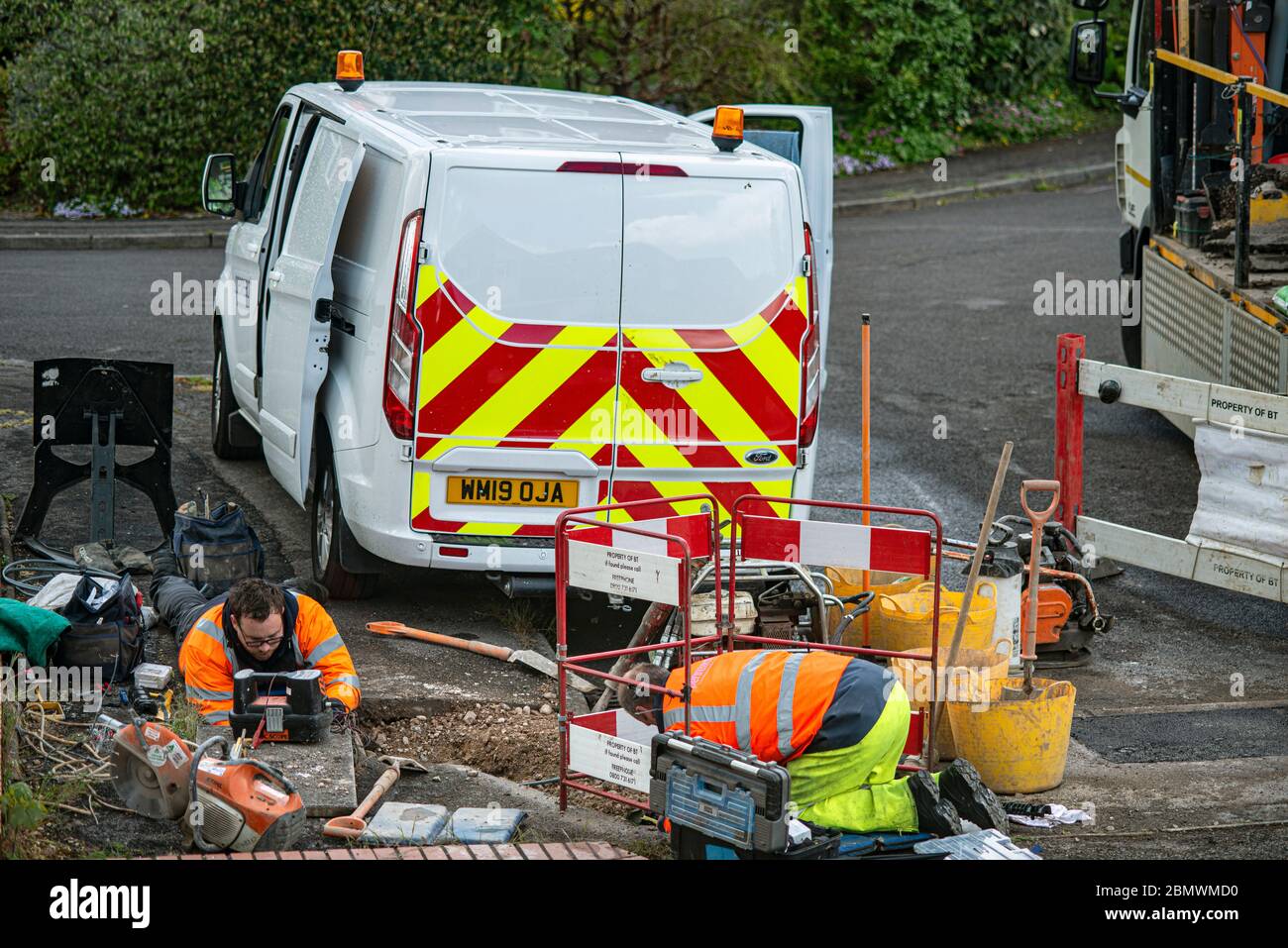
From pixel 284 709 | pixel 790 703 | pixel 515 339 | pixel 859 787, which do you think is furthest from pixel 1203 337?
pixel 284 709

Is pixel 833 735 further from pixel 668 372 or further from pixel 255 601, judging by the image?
pixel 668 372

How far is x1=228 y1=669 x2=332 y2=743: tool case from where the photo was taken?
244 inches

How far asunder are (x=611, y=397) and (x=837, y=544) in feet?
4.82

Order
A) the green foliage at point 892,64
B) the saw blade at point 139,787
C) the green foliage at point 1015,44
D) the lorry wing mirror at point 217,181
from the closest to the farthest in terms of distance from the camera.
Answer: the saw blade at point 139,787 < the lorry wing mirror at point 217,181 < the green foliage at point 892,64 < the green foliage at point 1015,44

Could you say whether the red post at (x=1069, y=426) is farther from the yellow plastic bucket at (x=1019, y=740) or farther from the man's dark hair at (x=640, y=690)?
the man's dark hair at (x=640, y=690)

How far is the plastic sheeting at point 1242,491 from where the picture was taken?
776 cm

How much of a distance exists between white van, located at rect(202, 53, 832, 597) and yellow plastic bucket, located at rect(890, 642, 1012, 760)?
105cm

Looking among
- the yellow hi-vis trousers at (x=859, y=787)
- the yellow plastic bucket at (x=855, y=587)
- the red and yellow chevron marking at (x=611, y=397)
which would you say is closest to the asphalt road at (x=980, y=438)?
the yellow hi-vis trousers at (x=859, y=787)

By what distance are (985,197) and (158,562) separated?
1554 centimetres

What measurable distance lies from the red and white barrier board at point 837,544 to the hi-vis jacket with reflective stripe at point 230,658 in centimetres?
159

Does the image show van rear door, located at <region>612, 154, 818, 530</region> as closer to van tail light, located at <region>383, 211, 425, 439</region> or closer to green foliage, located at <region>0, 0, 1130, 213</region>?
van tail light, located at <region>383, 211, 425, 439</region>

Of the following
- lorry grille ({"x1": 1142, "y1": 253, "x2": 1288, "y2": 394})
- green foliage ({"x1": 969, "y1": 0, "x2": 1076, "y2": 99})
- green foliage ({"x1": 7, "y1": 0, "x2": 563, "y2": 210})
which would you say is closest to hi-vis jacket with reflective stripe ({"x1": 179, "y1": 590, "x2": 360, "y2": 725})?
lorry grille ({"x1": 1142, "y1": 253, "x2": 1288, "y2": 394})

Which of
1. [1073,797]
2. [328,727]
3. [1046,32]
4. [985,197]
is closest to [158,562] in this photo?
[328,727]

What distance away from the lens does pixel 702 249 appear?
756 cm
